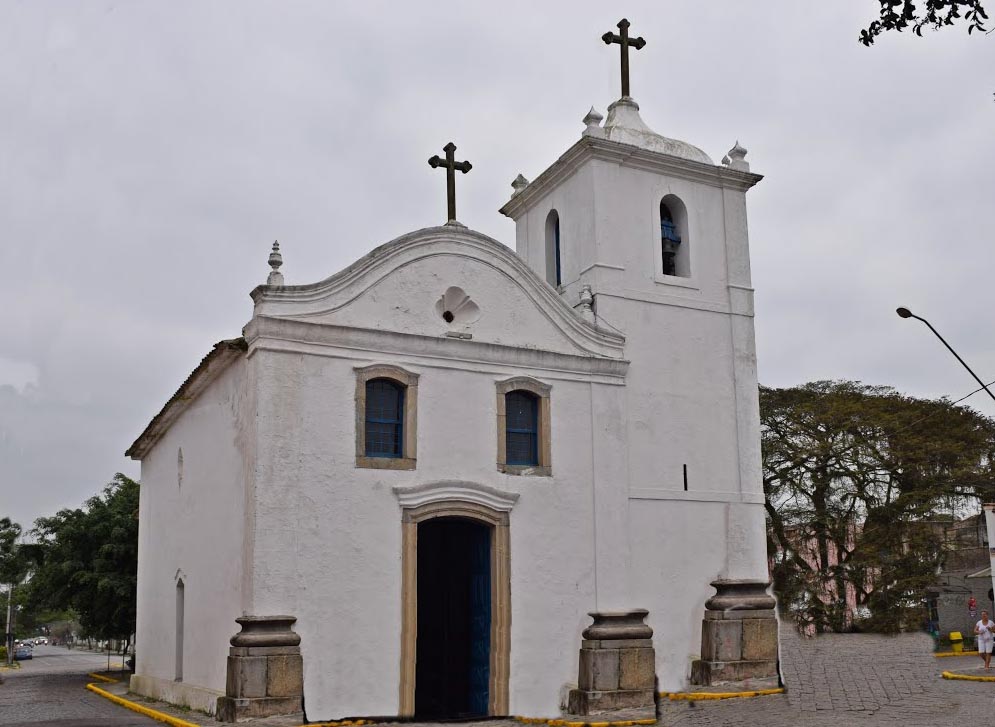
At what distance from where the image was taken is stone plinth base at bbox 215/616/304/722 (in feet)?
38.0

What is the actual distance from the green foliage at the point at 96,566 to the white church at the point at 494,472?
269 inches

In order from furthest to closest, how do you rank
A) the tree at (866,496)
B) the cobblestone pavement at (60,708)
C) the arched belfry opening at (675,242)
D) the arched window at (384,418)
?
the tree at (866,496) → the arched belfry opening at (675,242) → the cobblestone pavement at (60,708) → the arched window at (384,418)

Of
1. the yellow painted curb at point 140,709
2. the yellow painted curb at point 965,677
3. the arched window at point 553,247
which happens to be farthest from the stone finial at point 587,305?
the yellow painted curb at point 965,677

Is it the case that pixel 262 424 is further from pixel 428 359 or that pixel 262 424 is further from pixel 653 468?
pixel 653 468

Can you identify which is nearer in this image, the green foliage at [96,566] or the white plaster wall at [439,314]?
the white plaster wall at [439,314]

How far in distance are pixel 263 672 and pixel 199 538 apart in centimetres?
369

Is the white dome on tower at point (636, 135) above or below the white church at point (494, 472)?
above

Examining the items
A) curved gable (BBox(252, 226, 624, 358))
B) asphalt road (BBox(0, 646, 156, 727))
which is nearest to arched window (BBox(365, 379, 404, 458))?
curved gable (BBox(252, 226, 624, 358))

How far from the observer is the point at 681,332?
52.2 ft

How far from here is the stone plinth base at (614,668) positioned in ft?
44.4

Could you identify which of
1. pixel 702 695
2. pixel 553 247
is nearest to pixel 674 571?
pixel 702 695

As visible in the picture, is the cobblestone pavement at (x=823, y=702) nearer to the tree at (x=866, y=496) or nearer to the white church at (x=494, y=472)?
the white church at (x=494, y=472)

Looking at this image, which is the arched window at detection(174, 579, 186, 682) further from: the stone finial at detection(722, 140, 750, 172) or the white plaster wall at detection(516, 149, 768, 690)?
the stone finial at detection(722, 140, 750, 172)

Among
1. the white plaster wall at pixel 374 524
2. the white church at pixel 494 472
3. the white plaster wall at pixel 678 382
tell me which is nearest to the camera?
the white plaster wall at pixel 374 524
